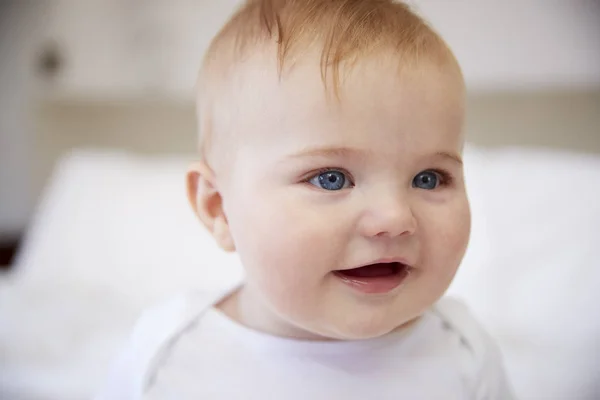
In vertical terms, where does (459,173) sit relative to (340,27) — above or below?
below

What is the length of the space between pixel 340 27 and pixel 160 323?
14.7 inches

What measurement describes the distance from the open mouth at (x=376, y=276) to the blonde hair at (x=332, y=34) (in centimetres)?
15

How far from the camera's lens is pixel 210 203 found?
Answer: 55cm

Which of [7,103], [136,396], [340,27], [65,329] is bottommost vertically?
[65,329]

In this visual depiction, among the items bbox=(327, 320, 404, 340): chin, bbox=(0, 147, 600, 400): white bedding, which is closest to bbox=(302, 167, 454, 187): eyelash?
bbox=(327, 320, 404, 340): chin

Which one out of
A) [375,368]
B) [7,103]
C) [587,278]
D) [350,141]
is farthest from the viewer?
[7,103]

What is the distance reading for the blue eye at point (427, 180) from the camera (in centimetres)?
45

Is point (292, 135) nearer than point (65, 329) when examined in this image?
Yes

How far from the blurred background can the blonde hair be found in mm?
263

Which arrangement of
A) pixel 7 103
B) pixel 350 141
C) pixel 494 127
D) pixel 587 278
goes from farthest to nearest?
pixel 7 103 → pixel 494 127 → pixel 587 278 → pixel 350 141

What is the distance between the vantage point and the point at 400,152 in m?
Result: 0.42

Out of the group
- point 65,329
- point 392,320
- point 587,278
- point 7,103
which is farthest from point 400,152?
point 7,103

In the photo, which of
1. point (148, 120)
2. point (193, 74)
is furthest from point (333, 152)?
point (148, 120)

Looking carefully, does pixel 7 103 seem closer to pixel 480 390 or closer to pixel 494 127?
pixel 494 127
